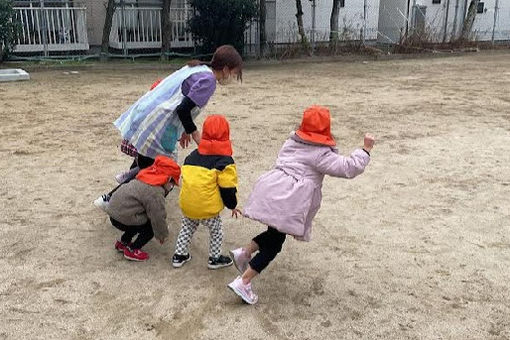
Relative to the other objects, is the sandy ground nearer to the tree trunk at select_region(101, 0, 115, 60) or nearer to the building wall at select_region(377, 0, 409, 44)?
the tree trunk at select_region(101, 0, 115, 60)

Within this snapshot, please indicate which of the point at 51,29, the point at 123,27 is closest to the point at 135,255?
the point at 123,27

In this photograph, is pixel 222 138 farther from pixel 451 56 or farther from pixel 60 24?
pixel 451 56

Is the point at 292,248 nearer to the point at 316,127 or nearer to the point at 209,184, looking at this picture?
the point at 209,184

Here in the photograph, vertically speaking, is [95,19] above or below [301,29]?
above

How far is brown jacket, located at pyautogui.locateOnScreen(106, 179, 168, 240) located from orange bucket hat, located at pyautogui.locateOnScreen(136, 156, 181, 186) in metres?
0.03

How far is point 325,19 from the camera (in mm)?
17594

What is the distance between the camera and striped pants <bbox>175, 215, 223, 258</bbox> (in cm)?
326

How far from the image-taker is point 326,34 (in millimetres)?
16672

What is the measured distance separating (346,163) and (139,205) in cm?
127

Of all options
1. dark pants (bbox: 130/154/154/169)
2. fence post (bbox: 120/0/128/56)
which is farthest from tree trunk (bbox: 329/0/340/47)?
dark pants (bbox: 130/154/154/169)

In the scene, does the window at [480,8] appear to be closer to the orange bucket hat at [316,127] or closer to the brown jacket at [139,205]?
the orange bucket hat at [316,127]

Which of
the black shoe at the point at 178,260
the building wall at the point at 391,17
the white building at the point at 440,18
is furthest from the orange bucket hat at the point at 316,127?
the building wall at the point at 391,17

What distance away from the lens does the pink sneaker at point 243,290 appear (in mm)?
2896

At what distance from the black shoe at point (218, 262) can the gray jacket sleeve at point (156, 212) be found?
336 mm
